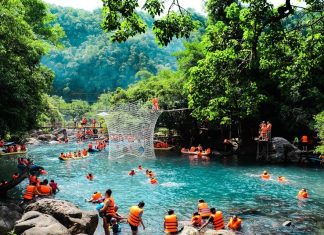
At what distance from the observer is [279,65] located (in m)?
10.1

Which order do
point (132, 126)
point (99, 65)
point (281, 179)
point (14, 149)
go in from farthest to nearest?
point (99, 65) < point (14, 149) < point (132, 126) < point (281, 179)

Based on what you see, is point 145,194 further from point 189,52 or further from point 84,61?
point 84,61

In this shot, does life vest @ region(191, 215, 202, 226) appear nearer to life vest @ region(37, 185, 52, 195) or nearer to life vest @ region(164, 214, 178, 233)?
life vest @ region(164, 214, 178, 233)

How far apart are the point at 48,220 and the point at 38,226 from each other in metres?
0.46

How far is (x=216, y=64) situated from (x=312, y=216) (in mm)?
9065

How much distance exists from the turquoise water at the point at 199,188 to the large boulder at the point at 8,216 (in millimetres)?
3089

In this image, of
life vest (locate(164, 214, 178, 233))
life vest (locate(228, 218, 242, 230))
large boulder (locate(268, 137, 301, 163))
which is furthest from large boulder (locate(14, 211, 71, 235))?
large boulder (locate(268, 137, 301, 163))

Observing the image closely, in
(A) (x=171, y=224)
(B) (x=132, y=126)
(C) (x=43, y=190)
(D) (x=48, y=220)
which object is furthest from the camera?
(B) (x=132, y=126)

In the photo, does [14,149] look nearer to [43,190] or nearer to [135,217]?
[43,190]

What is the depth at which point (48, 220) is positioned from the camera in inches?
417

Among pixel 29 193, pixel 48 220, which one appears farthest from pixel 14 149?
pixel 48 220

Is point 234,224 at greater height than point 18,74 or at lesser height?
lesser

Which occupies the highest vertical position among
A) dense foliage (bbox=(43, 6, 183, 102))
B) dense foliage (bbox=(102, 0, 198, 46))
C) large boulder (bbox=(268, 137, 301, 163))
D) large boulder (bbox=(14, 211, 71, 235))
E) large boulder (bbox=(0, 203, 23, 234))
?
dense foliage (bbox=(43, 6, 183, 102))

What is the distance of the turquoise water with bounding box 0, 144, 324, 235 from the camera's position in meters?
15.7
